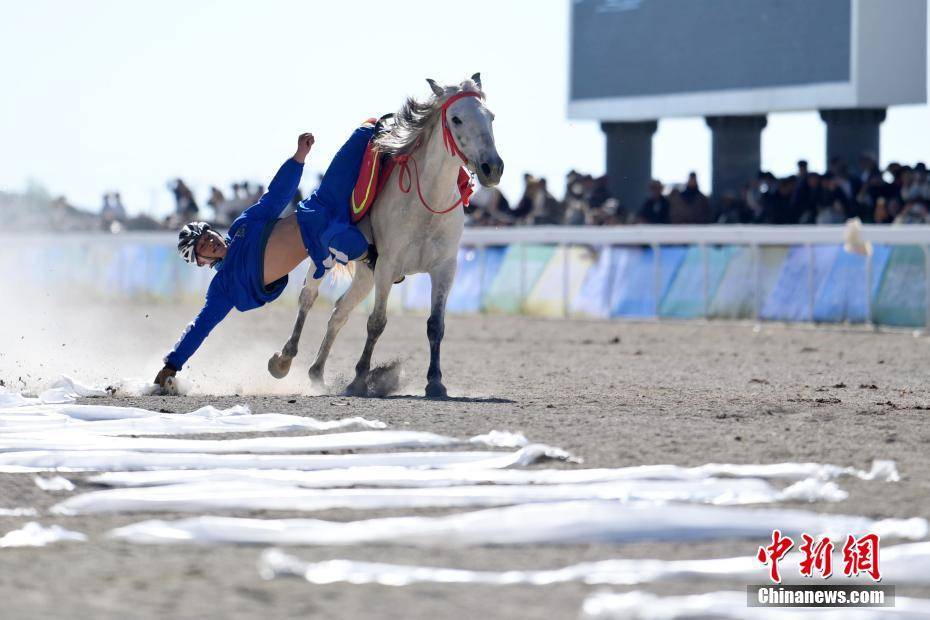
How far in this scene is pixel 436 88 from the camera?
386 inches

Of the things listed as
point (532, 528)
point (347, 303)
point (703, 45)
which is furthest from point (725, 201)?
point (532, 528)

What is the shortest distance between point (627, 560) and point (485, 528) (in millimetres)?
587

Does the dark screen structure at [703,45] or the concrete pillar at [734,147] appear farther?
the concrete pillar at [734,147]

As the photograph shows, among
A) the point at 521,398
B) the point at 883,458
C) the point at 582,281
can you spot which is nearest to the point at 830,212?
the point at 582,281

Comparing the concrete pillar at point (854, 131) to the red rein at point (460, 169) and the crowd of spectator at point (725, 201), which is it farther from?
the red rein at point (460, 169)

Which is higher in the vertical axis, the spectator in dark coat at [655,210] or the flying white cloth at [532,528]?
the spectator in dark coat at [655,210]

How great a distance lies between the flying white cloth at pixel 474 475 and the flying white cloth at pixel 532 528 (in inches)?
28.8

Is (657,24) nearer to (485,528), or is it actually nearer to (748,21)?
(748,21)

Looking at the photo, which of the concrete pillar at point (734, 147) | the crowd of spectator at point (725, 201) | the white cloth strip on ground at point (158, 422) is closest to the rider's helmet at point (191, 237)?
the white cloth strip on ground at point (158, 422)

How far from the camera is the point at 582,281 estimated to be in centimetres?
2341

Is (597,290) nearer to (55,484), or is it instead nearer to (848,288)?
(848,288)

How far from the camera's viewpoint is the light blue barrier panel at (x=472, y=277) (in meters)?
24.9

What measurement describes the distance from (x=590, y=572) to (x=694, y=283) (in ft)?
56.8

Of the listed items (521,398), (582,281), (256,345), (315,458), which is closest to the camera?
(315,458)
